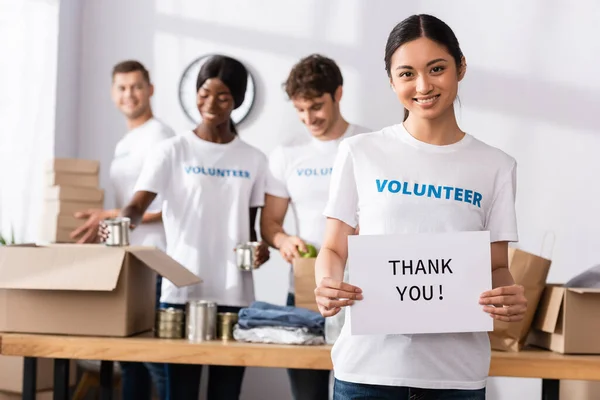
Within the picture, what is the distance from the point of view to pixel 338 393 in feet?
5.04

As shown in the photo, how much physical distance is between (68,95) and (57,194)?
3.46 feet

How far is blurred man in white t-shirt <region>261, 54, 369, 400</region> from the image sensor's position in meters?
2.96

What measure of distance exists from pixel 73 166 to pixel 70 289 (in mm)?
1859

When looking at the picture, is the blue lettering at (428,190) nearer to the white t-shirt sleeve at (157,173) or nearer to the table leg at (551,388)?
the table leg at (551,388)

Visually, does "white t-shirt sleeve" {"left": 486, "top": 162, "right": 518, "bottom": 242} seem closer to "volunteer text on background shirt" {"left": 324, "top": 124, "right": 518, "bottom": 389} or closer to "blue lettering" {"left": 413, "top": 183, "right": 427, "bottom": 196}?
"volunteer text on background shirt" {"left": 324, "top": 124, "right": 518, "bottom": 389}

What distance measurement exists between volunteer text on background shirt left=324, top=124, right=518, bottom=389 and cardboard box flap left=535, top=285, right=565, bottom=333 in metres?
0.65

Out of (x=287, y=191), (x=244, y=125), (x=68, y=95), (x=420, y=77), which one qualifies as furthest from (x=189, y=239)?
(x=68, y=95)

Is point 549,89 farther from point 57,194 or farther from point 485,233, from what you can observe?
point 485,233

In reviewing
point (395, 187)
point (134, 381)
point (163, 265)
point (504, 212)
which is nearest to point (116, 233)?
point (163, 265)

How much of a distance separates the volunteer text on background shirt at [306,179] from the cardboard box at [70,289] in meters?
0.76

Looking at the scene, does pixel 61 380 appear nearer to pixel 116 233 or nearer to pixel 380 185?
pixel 116 233

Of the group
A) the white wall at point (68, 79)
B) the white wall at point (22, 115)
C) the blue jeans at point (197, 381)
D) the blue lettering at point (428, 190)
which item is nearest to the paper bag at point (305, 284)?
the blue jeans at point (197, 381)

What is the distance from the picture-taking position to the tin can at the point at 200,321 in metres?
2.28

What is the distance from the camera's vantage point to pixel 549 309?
7.13 ft
